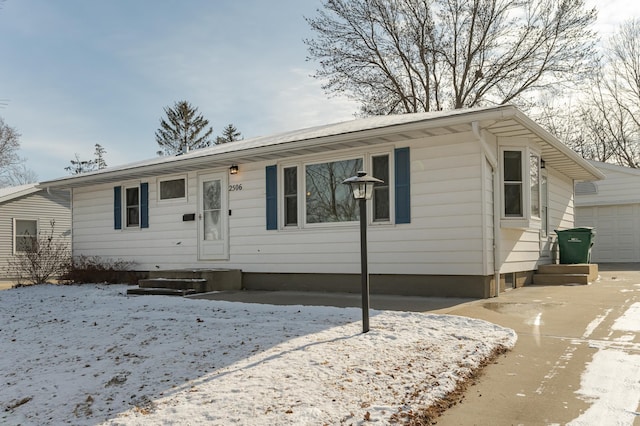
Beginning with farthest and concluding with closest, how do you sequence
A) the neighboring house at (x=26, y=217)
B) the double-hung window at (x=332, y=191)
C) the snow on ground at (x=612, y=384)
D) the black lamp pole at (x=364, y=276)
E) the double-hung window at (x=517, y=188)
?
the neighboring house at (x=26, y=217), the double-hung window at (x=332, y=191), the double-hung window at (x=517, y=188), the black lamp pole at (x=364, y=276), the snow on ground at (x=612, y=384)

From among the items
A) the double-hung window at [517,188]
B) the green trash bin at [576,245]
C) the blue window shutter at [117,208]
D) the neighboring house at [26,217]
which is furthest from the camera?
the neighboring house at [26,217]

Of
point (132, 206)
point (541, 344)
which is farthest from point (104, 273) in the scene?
point (541, 344)

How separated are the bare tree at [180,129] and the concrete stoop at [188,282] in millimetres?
29835

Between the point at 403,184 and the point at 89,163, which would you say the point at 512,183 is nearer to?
the point at 403,184

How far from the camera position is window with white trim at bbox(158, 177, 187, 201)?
10.9 metres

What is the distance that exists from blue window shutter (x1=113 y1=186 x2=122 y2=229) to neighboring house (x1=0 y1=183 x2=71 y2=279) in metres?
7.39

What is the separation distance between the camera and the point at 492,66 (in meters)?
20.1

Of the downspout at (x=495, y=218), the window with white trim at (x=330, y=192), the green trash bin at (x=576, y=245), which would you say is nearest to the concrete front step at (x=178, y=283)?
the window with white trim at (x=330, y=192)

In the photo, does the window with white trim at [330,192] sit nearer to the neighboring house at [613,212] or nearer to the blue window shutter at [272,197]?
the blue window shutter at [272,197]

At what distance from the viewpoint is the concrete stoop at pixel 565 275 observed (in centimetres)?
934

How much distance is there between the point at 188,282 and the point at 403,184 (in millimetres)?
4111

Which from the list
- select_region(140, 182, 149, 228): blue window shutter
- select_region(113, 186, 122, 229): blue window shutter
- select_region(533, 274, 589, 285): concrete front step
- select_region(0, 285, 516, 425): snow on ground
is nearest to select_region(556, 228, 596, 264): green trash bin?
select_region(533, 274, 589, 285): concrete front step

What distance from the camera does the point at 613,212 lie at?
643 inches

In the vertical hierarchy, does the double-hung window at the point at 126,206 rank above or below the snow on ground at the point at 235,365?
above
